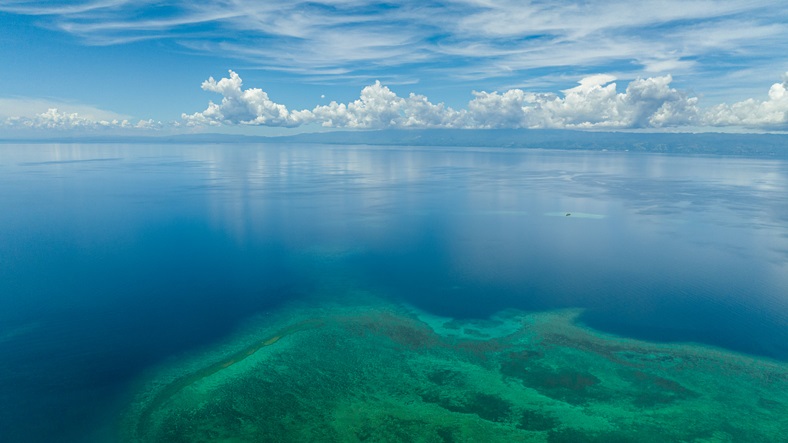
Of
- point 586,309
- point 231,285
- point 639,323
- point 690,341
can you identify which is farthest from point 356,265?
A: point 690,341

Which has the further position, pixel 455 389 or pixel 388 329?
pixel 388 329

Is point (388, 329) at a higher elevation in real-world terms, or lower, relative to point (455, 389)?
higher

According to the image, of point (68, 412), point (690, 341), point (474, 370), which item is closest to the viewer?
point (68, 412)

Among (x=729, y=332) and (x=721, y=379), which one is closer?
(x=721, y=379)

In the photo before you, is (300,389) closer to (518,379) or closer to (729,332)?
(518,379)

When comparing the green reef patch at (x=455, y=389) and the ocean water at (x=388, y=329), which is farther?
the ocean water at (x=388, y=329)
